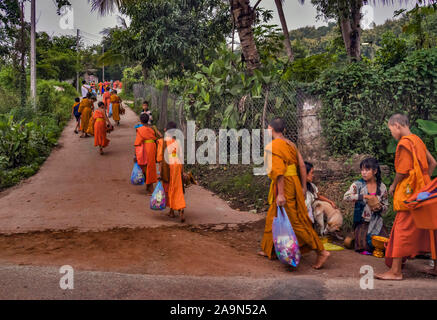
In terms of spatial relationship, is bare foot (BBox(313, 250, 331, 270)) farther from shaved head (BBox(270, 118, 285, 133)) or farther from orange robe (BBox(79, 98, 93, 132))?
orange robe (BBox(79, 98, 93, 132))

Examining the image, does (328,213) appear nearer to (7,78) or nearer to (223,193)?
(223,193)

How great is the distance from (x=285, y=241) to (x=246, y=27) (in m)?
6.43

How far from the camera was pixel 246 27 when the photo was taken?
964 centimetres

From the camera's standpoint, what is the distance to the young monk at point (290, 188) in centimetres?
463

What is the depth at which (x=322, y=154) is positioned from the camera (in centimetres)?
801

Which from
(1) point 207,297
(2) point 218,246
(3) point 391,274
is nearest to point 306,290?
(1) point 207,297

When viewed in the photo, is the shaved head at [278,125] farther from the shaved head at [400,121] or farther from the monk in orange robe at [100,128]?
the monk in orange robe at [100,128]

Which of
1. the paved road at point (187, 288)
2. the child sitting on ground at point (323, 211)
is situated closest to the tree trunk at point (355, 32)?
the child sitting on ground at point (323, 211)

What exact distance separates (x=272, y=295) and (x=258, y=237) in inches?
102

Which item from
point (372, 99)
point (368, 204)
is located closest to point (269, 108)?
point (372, 99)

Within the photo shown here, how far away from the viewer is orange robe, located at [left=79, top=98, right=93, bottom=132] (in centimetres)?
1560

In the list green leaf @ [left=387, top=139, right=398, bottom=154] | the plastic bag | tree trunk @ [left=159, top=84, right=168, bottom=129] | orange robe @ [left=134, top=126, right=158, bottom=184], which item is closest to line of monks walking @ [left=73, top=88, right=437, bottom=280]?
the plastic bag

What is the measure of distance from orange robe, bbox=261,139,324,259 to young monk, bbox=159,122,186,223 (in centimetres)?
242

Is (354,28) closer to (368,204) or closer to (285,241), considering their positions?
(368,204)
